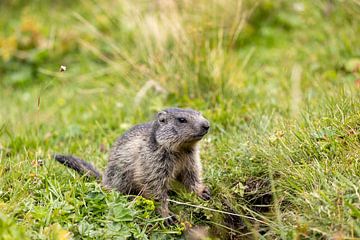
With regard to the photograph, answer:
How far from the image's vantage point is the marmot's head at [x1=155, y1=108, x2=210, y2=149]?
4.69 meters

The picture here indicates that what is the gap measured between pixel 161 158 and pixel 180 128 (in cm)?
29

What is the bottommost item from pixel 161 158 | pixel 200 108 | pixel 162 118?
pixel 200 108

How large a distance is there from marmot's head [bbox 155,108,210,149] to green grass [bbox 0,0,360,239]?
434 millimetres

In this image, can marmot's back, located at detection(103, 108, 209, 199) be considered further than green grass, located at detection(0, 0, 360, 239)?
Yes

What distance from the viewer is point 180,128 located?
4777 mm

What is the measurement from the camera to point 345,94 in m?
5.16

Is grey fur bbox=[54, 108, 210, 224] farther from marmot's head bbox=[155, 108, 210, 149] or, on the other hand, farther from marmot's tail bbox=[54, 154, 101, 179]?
marmot's tail bbox=[54, 154, 101, 179]

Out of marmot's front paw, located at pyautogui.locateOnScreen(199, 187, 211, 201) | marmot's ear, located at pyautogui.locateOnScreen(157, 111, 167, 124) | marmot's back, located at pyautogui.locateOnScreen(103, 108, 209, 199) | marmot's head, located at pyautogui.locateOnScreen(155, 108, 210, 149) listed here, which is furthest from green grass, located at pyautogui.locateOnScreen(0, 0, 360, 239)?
marmot's ear, located at pyautogui.locateOnScreen(157, 111, 167, 124)

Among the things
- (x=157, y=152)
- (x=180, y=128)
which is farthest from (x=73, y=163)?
(x=180, y=128)

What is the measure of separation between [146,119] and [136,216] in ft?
8.13

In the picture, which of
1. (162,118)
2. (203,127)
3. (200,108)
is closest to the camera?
(203,127)

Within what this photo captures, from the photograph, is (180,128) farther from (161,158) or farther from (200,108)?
(200,108)

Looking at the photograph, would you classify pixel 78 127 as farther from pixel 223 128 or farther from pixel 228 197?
pixel 228 197

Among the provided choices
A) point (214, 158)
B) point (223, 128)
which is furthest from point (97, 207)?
point (223, 128)
